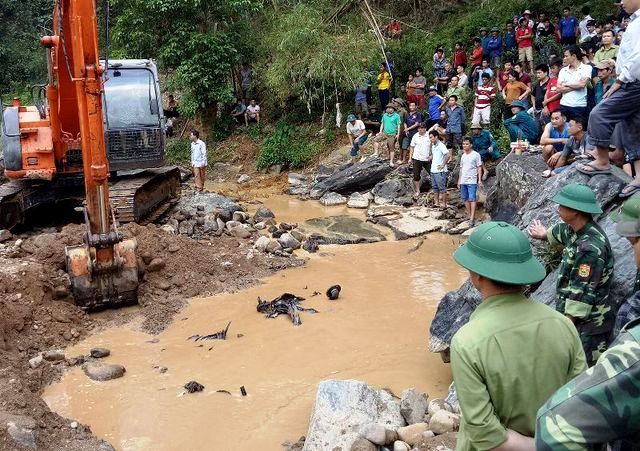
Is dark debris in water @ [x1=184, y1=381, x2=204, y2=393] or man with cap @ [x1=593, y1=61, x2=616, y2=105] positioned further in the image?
man with cap @ [x1=593, y1=61, x2=616, y2=105]

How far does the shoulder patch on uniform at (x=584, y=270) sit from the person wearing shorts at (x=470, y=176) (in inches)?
280

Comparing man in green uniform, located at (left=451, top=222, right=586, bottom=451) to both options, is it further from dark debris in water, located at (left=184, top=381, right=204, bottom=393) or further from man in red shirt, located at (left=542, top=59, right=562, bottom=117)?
man in red shirt, located at (left=542, top=59, right=562, bottom=117)

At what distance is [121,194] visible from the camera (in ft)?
33.4

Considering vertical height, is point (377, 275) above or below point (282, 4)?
below

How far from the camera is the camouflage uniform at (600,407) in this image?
1423 mm

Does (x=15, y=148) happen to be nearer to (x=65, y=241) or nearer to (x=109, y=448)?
(x=65, y=241)

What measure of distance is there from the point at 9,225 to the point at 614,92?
9.57 m

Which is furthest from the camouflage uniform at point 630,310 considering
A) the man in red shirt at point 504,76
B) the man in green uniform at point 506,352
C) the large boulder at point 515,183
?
the man in red shirt at point 504,76

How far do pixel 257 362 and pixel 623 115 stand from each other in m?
4.28

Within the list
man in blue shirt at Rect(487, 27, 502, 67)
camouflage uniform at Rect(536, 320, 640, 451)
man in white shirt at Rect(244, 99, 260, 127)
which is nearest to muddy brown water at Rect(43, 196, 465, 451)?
camouflage uniform at Rect(536, 320, 640, 451)

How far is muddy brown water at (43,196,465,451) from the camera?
17.7ft

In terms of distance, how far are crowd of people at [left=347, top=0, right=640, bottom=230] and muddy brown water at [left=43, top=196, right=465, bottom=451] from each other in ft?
8.30

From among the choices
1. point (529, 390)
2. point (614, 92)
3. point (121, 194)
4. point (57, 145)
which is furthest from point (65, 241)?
point (529, 390)

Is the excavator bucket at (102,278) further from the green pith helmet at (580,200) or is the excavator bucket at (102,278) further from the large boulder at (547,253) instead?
the green pith helmet at (580,200)
